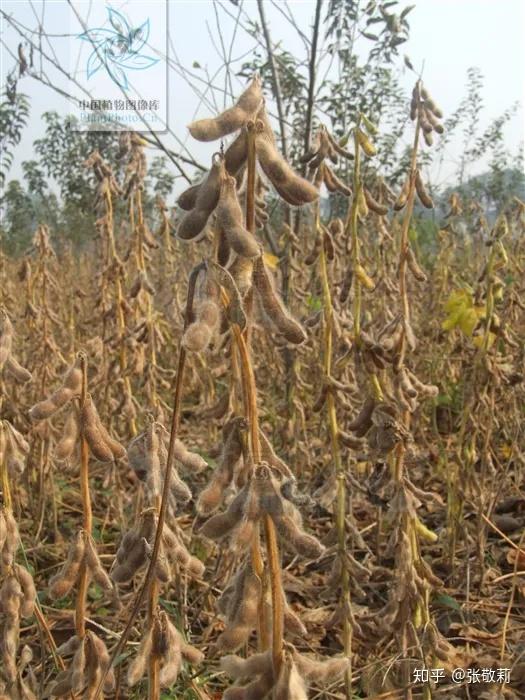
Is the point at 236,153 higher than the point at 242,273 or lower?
higher

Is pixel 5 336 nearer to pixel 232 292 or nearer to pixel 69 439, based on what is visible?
pixel 69 439

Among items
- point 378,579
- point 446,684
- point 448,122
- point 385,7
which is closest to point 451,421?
point 378,579

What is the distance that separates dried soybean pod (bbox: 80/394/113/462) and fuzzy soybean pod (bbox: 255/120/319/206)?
0.57m

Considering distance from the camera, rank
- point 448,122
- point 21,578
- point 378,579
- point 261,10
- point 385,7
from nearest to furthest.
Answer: point 21,578 < point 378,579 < point 261,10 < point 385,7 < point 448,122

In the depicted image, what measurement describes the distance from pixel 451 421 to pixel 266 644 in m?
3.12

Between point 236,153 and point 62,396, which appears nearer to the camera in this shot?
point 236,153

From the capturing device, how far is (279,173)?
1.01 metres

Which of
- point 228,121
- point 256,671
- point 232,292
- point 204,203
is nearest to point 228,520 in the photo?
point 256,671

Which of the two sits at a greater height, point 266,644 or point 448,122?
point 448,122

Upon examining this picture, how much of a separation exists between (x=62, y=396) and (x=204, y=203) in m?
0.54

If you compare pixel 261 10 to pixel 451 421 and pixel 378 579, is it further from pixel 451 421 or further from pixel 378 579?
pixel 378 579

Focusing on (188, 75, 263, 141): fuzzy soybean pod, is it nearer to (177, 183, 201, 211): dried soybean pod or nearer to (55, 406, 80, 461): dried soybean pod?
(177, 183, 201, 211): dried soybean pod

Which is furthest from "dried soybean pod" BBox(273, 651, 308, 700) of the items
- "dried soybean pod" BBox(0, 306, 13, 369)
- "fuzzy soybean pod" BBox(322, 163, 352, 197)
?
"fuzzy soybean pod" BBox(322, 163, 352, 197)

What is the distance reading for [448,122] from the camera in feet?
32.4
